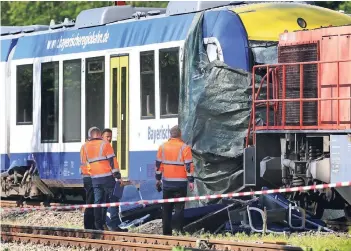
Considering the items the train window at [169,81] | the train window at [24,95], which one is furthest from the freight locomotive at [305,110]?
the train window at [24,95]

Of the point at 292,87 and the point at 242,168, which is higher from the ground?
the point at 292,87

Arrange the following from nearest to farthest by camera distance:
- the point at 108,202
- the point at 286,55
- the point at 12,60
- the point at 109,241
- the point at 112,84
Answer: the point at 109,241, the point at 286,55, the point at 108,202, the point at 112,84, the point at 12,60

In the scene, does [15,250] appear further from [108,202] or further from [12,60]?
[12,60]

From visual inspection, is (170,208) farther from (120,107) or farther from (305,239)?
(120,107)

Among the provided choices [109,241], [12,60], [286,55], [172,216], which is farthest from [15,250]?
[12,60]

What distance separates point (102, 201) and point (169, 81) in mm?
2396

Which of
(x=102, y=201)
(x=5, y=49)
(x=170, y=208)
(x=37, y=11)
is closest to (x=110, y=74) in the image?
(x=102, y=201)

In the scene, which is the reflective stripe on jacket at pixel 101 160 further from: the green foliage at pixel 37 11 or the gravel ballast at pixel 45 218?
the green foliage at pixel 37 11

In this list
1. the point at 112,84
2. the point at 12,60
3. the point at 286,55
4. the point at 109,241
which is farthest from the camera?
the point at 12,60

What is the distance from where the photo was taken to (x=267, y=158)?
601 inches

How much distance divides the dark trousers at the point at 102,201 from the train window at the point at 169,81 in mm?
1702

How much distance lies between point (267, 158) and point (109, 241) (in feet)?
8.23

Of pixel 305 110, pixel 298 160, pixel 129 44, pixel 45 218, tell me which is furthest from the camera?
pixel 45 218

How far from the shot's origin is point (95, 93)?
766 inches
